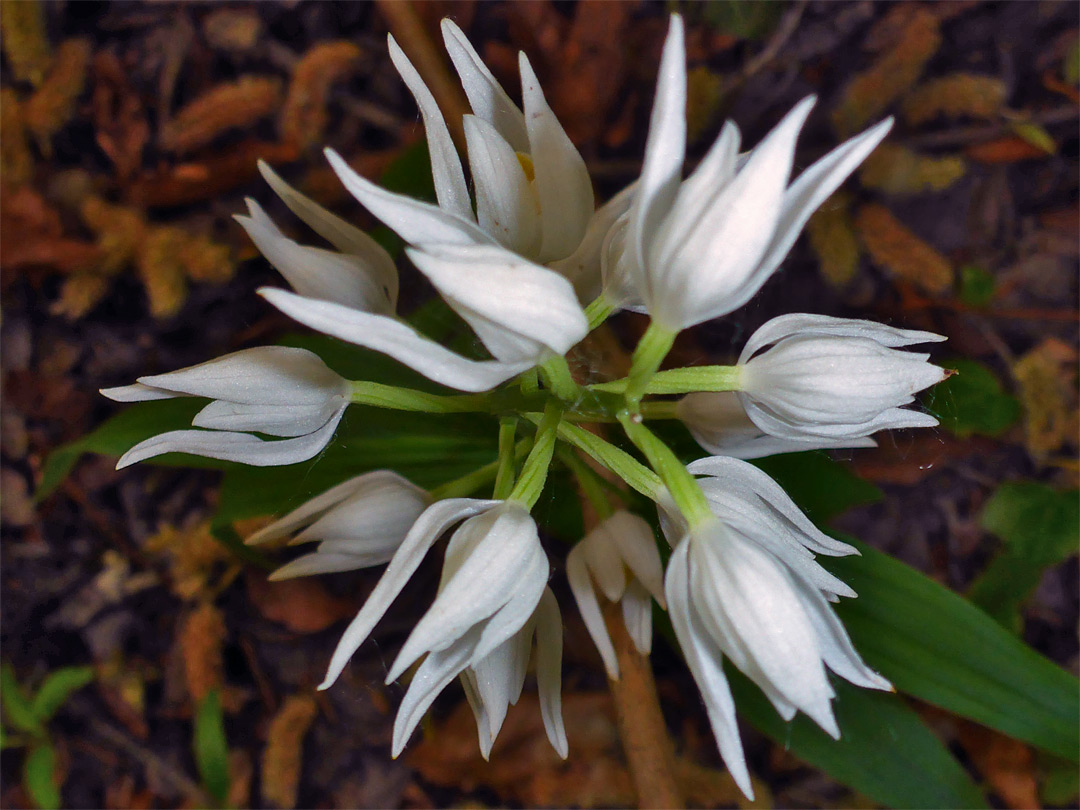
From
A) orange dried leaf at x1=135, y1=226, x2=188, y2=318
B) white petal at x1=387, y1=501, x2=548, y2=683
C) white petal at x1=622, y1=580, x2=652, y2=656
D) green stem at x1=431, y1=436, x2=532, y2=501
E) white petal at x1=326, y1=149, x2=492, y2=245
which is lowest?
orange dried leaf at x1=135, y1=226, x2=188, y2=318

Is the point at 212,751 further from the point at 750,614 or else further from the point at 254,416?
the point at 750,614

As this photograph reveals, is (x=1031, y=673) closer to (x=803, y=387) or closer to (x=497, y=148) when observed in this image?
(x=803, y=387)

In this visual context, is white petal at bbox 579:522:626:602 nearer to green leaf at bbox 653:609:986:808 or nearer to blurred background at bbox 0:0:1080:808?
green leaf at bbox 653:609:986:808

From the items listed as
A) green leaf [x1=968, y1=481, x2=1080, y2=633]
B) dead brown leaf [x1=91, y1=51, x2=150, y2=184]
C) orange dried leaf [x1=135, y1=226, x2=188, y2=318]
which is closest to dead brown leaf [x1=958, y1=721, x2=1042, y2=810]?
green leaf [x1=968, y1=481, x2=1080, y2=633]

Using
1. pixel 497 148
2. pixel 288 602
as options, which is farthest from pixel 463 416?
pixel 288 602

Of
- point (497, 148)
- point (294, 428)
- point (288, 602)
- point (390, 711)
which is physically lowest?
point (390, 711)

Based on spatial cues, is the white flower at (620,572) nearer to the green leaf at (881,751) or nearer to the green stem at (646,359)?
the green stem at (646,359)

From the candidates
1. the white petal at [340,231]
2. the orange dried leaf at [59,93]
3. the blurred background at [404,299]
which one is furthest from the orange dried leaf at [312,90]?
the white petal at [340,231]
